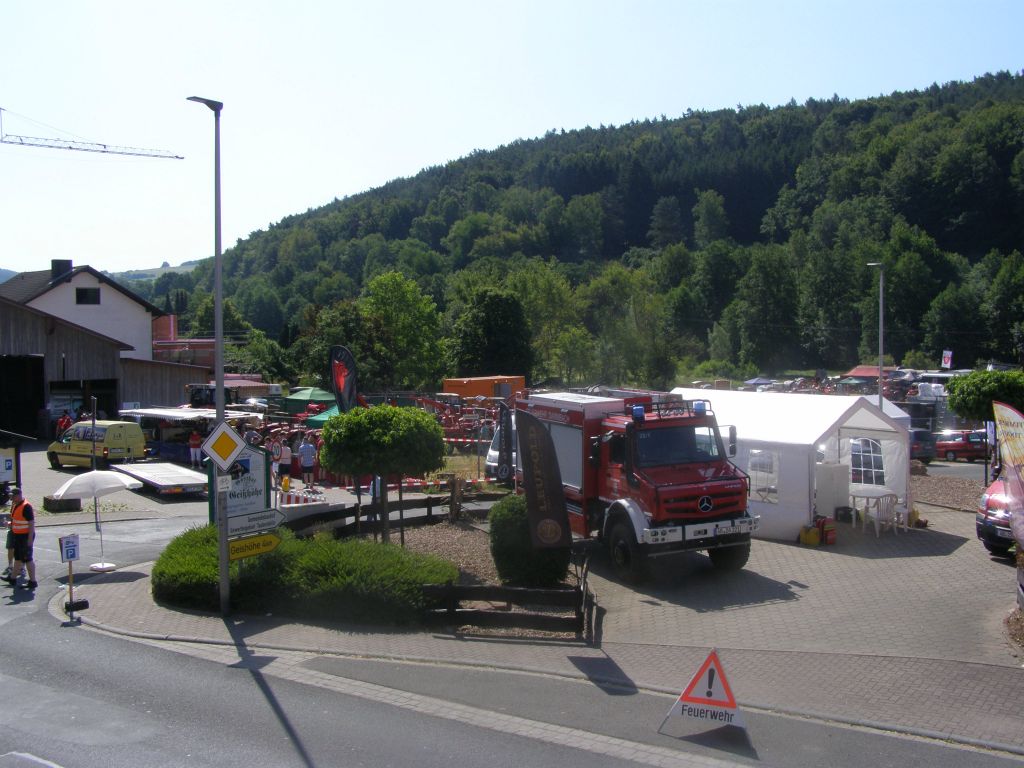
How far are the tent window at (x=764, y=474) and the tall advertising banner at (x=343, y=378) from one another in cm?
827

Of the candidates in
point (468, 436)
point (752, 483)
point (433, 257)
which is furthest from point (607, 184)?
point (752, 483)

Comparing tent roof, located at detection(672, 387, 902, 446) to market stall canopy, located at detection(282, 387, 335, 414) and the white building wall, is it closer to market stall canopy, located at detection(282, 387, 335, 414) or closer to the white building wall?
market stall canopy, located at detection(282, 387, 335, 414)

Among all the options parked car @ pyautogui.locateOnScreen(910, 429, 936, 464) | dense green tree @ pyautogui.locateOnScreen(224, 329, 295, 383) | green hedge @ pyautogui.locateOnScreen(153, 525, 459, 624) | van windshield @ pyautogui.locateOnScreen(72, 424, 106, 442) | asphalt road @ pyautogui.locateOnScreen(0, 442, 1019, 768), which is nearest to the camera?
asphalt road @ pyautogui.locateOnScreen(0, 442, 1019, 768)

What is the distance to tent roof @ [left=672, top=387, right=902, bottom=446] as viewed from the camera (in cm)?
1780

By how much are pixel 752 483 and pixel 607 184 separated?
7268 inches

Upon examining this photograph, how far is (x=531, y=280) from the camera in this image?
258 feet

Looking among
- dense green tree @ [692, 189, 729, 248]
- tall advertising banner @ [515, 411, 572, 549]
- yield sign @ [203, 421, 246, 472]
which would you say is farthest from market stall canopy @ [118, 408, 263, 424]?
dense green tree @ [692, 189, 729, 248]

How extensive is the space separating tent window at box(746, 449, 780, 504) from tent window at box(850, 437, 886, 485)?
9.53ft

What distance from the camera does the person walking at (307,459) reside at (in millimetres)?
27398

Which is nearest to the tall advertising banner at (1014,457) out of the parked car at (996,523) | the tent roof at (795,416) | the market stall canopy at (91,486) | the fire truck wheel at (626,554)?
the parked car at (996,523)

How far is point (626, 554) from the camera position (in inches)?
587

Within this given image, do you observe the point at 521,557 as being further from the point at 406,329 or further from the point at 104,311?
the point at 406,329

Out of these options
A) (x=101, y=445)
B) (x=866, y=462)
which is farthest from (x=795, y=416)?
(x=101, y=445)

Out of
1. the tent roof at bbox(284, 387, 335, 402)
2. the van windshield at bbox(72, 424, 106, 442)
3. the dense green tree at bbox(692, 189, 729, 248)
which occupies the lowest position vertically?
the van windshield at bbox(72, 424, 106, 442)
